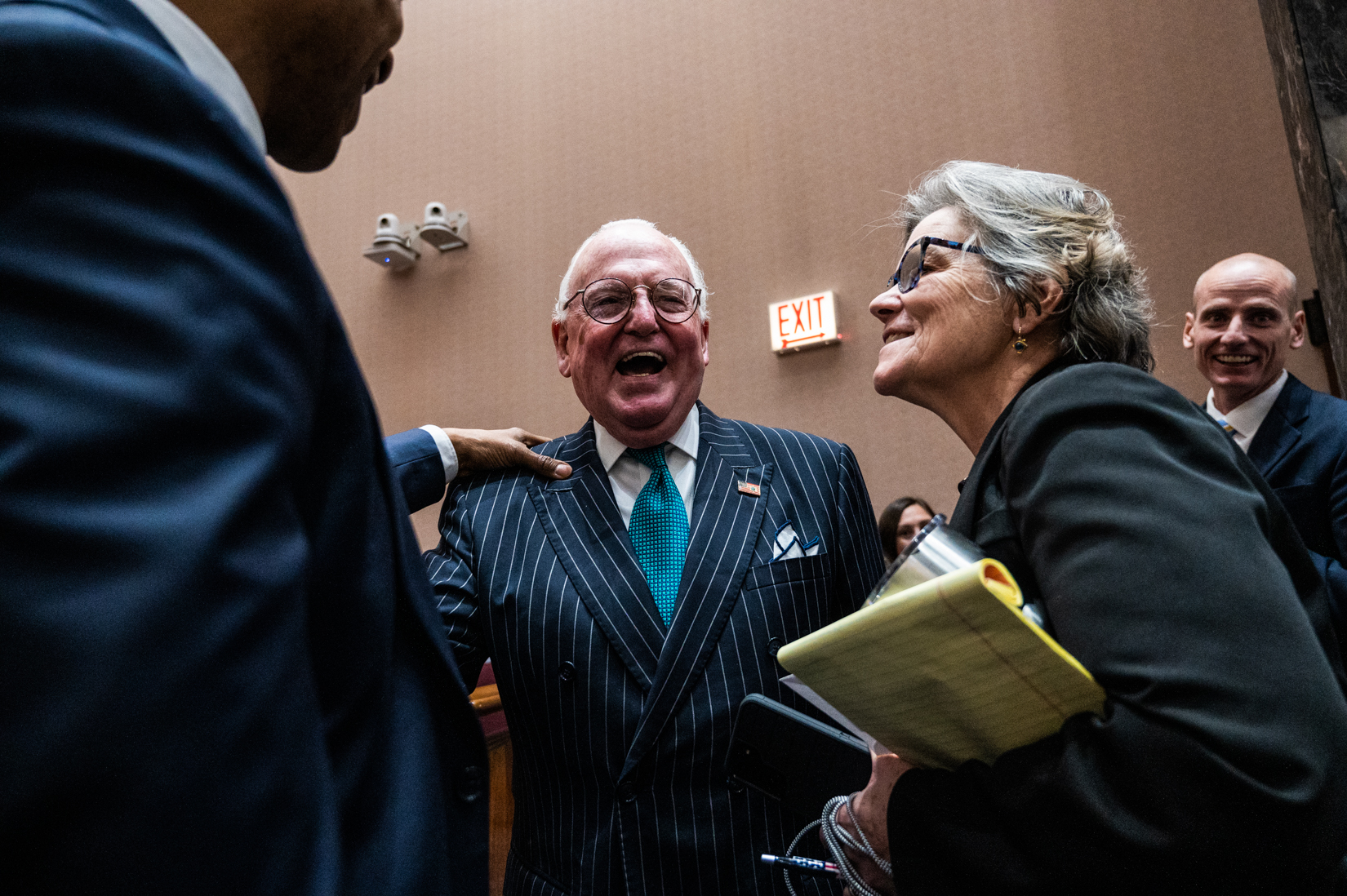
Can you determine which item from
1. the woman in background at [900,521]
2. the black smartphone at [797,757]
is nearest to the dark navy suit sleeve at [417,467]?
the black smartphone at [797,757]

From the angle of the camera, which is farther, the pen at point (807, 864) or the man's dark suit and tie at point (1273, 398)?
the man's dark suit and tie at point (1273, 398)

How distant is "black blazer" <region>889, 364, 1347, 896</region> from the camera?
29.0 inches

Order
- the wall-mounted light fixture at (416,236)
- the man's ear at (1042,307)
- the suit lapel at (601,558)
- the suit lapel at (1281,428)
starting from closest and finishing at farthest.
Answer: the man's ear at (1042,307) → the suit lapel at (601,558) → the suit lapel at (1281,428) → the wall-mounted light fixture at (416,236)

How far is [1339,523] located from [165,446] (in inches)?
A: 110

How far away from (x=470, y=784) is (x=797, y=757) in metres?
0.54

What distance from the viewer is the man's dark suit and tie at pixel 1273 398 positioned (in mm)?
2406

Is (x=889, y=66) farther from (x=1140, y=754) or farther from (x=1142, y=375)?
(x=1140, y=754)

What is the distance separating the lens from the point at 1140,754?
2.45 ft

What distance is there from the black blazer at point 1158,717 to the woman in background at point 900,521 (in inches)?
106

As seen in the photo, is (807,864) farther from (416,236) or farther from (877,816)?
(416,236)

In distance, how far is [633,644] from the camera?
1.51 m

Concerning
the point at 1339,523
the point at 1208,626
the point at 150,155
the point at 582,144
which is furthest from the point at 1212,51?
the point at 150,155

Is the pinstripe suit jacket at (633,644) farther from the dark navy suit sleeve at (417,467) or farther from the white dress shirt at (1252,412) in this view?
the white dress shirt at (1252,412)

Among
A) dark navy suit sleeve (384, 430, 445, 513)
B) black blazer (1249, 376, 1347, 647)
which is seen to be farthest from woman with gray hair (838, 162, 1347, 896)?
black blazer (1249, 376, 1347, 647)
